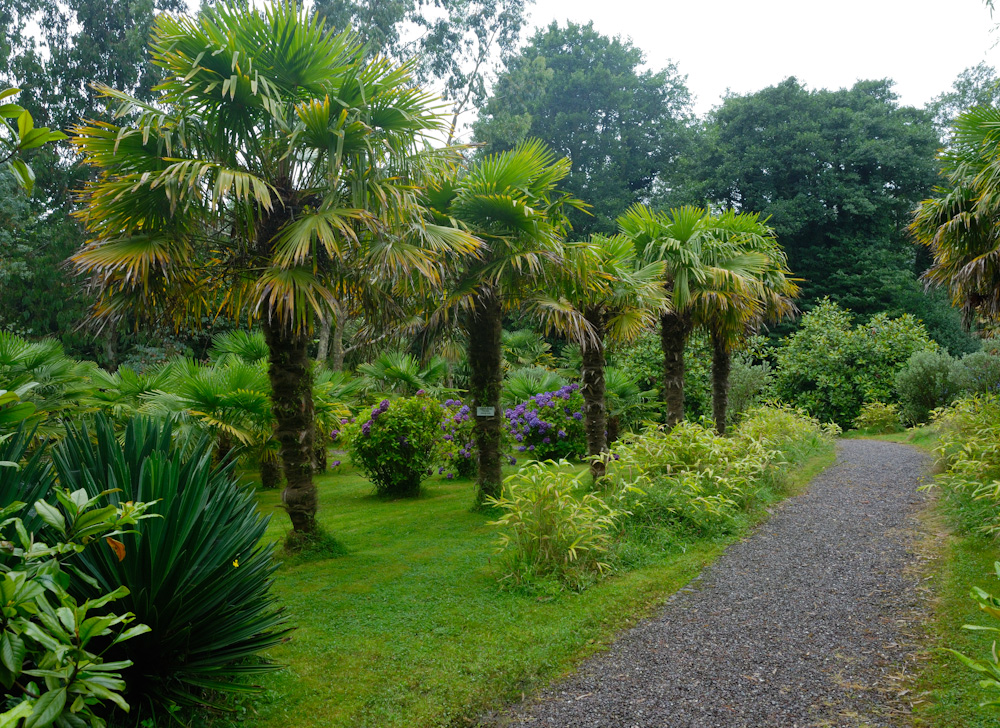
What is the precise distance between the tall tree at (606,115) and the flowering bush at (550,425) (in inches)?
785

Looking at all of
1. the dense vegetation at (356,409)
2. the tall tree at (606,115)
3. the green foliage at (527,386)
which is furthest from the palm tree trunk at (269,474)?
the tall tree at (606,115)

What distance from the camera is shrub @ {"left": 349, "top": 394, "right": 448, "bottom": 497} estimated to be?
9938 millimetres

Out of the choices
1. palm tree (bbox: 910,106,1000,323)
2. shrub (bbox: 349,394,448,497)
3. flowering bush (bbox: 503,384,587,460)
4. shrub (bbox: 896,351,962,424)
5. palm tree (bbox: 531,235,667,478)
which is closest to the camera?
palm tree (bbox: 910,106,1000,323)

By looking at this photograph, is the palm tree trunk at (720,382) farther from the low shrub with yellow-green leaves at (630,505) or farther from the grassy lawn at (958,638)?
the grassy lawn at (958,638)

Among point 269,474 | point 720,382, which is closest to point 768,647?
point 269,474

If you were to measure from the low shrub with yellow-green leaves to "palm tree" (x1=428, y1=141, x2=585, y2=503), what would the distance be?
1.32 meters

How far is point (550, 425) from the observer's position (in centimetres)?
1229

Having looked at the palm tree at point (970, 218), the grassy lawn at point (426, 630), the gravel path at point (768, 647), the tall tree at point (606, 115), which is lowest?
the gravel path at point (768, 647)

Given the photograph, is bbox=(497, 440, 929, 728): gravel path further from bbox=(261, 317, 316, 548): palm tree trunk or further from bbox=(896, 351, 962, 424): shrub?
bbox=(896, 351, 962, 424): shrub

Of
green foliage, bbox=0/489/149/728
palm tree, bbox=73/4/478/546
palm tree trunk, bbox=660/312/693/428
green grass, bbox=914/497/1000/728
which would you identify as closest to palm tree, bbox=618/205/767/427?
palm tree trunk, bbox=660/312/693/428

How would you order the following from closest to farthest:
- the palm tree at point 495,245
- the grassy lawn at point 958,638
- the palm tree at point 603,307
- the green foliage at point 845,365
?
the grassy lawn at point 958,638 → the palm tree at point 495,245 → the palm tree at point 603,307 → the green foliage at point 845,365

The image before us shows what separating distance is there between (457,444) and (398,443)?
183 cm

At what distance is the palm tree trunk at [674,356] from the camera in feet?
36.6

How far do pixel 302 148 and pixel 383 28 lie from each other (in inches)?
863
